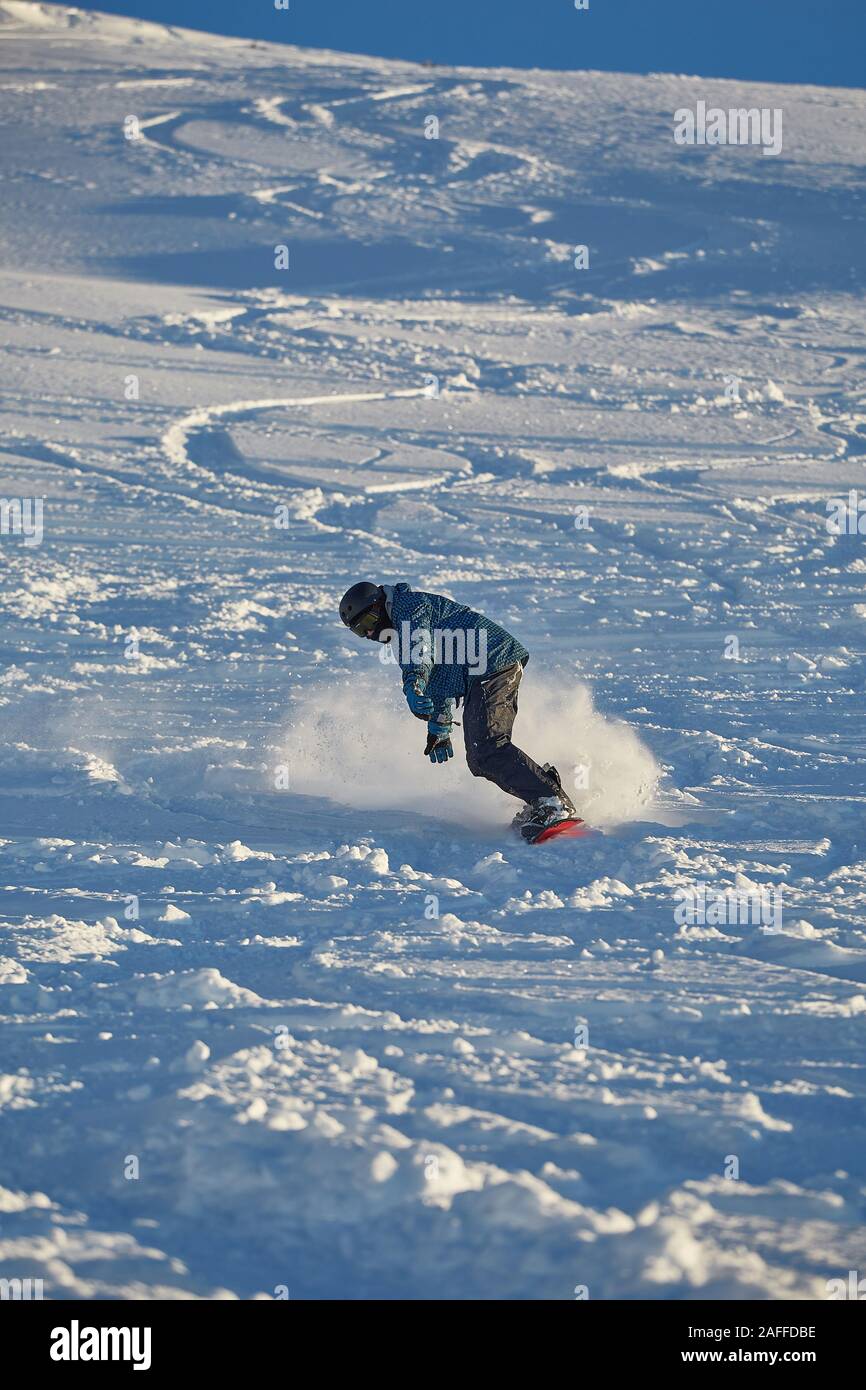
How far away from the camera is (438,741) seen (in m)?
5.89

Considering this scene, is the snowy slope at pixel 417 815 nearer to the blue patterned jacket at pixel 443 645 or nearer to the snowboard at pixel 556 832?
the snowboard at pixel 556 832

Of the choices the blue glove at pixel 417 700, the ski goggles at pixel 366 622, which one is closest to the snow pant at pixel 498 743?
the blue glove at pixel 417 700

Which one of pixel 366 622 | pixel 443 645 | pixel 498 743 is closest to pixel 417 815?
pixel 498 743

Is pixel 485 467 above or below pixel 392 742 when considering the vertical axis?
above

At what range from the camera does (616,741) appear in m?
7.04

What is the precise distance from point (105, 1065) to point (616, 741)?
363cm

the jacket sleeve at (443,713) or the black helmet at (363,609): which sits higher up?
the black helmet at (363,609)

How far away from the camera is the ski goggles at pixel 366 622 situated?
587 cm

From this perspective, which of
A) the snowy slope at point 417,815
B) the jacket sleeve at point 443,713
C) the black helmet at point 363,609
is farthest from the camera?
the jacket sleeve at point 443,713

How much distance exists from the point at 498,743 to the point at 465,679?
326 millimetres

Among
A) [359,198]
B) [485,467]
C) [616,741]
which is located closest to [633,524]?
[485,467]

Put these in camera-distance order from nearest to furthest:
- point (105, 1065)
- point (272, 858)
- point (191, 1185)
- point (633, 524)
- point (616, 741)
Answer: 1. point (191, 1185)
2. point (105, 1065)
3. point (272, 858)
4. point (616, 741)
5. point (633, 524)

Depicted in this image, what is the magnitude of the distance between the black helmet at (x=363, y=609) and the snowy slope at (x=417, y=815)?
39.2 inches
